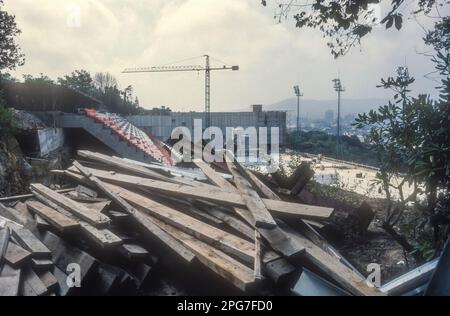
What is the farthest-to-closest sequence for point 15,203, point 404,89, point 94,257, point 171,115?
1. point 171,115
2. point 15,203
3. point 404,89
4. point 94,257

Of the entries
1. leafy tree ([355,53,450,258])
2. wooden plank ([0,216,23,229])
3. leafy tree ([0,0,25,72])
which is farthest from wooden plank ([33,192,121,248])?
leafy tree ([0,0,25,72])

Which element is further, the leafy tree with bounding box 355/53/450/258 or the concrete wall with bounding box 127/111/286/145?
the concrete wall with bounding box 127/111/286/145

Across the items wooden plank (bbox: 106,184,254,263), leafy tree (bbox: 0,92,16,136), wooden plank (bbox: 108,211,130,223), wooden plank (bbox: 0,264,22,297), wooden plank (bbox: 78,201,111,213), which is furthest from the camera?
leafy tree (bbox: 0,92,16,136)

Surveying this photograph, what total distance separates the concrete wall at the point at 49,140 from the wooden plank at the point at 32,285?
8443 millimetres

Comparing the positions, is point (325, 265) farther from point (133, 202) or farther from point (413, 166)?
point (133, 202)

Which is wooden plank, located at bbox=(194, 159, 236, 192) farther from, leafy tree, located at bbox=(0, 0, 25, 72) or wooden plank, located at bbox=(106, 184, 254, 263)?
leafy tree, located at bbox=(0, 0, 25, 72)

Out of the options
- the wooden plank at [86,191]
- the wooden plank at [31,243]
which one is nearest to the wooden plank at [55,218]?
the wooden plank at [31,243]

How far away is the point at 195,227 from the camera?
397 cm

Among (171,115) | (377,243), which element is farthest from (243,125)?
(377,243)

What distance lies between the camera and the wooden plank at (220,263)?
121 inches

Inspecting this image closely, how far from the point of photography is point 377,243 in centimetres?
596

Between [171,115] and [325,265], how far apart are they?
53.1 meters

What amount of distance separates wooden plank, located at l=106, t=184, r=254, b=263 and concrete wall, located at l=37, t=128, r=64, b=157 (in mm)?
7102

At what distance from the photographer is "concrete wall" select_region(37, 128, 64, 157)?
10.8 metres
